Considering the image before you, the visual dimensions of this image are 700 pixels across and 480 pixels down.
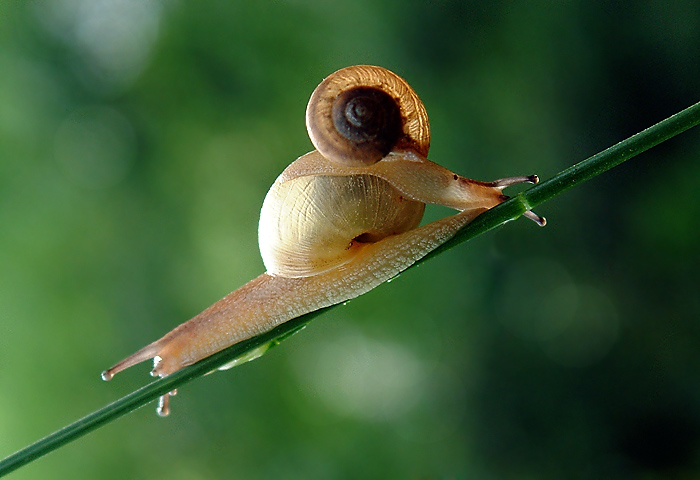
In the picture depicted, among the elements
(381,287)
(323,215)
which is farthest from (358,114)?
(381,287)

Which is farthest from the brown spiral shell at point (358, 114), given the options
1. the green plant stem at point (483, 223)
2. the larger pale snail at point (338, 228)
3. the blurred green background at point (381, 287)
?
the blurred green background at point (381, 287)

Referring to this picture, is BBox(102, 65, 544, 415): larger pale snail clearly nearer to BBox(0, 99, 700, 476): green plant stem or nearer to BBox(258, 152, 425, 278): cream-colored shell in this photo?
BBox(258, 152, 425, 278): cream-colored shell

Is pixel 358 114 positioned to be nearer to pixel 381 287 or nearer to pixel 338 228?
pixel 338 228

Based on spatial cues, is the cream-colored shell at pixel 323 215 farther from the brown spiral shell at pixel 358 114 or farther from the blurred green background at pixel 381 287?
the blurred green background at pixel 381 287

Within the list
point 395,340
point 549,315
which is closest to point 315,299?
point 549,315

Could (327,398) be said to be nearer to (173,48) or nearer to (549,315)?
(549,315)

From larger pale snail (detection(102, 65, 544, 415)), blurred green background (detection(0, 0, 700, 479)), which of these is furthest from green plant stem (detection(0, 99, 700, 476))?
blurred green background (detection(0, 0, 700, 479))
